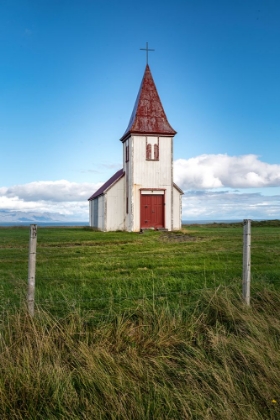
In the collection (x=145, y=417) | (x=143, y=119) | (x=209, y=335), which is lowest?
(x=145, y=417)

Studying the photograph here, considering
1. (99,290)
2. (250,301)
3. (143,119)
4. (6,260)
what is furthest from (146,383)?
(143,119)

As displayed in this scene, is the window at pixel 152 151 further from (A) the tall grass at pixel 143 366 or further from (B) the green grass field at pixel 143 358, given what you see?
(A) the tall grass at pixel 143 366

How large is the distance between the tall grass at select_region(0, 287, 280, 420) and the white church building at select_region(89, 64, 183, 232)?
25085mm

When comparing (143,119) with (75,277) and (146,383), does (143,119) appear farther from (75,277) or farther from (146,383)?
(146,383)

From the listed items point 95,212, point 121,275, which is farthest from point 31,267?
point 95,212

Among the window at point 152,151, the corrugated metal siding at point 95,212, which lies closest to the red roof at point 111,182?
the corrugated metal siding at point 95,212

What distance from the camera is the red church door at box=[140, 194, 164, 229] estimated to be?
3209 cm

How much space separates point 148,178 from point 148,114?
4.96 metres

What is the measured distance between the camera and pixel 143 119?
32.7 metres

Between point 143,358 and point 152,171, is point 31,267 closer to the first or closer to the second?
point 143,358

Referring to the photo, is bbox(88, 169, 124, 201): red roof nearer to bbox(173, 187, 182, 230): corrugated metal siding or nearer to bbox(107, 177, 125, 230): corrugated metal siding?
bbox(107, 177, 125, 230): corrugated metal siding

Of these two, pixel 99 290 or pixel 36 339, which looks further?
pixel 99 290

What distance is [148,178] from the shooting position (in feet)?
105

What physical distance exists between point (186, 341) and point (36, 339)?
2063mm
